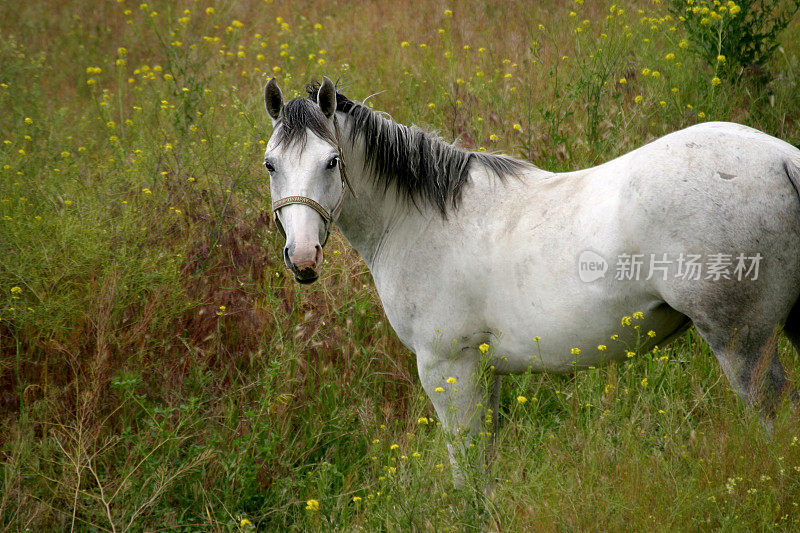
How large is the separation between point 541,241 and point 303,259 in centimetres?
107

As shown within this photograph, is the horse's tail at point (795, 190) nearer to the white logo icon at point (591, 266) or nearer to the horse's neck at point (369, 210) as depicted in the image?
the white logo icon at point (591, 266)

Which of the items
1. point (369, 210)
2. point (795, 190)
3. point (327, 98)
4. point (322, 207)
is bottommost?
point (369, 210)

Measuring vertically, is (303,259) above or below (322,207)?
below

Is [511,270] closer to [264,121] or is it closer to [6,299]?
[6,299]

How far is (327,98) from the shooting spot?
2.98 meters

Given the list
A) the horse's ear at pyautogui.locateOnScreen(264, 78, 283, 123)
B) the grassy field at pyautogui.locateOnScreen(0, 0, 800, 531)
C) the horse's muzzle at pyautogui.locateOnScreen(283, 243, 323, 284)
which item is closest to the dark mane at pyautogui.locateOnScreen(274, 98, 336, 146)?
the horse's ear at pyautogui.locateOnScreen(264, 78, 283, 123)

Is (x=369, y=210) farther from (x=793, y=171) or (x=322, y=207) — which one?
(x=793, y=171)

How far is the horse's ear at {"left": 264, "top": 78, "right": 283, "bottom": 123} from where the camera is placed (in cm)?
299

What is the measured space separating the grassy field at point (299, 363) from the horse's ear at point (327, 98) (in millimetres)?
1300

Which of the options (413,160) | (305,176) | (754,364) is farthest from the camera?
(413,160)

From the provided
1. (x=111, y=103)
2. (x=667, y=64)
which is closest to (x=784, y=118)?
(x=667, y=64)

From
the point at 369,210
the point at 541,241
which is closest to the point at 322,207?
the point at 369,210

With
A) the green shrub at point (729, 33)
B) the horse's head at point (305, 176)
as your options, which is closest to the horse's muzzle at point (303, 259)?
the horse's head at point (305, 176)

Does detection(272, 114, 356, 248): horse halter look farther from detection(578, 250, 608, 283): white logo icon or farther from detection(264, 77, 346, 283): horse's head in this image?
detection(578, 250, 608, 283): white logo icon
